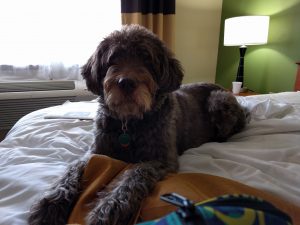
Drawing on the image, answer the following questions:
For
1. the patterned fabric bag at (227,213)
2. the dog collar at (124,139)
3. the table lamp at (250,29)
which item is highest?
the table lamp at (250,29)

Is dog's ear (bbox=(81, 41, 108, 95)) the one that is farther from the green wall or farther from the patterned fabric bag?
the green wall

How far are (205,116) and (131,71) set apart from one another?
2.49ft

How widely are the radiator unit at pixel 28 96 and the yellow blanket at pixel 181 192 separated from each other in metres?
1.99

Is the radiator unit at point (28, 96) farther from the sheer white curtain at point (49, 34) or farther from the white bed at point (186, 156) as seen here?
the white bed at point (186, 156)

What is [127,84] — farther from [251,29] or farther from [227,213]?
[251,29]

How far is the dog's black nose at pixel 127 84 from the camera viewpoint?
1188 millimetres

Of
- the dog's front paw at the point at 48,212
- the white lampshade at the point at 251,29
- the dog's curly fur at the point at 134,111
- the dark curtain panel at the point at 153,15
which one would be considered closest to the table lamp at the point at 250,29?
the white lampshade at the point at 251,29

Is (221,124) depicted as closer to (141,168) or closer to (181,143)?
(181,143)

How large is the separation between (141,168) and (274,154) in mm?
582

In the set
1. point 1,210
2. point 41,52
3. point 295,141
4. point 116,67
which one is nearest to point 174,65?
point 116,67

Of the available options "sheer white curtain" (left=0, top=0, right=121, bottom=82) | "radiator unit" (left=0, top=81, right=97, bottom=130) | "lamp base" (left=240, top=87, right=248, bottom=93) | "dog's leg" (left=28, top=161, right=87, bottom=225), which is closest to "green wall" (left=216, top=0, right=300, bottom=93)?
"lamp base" (left=240, top=87, right=248, bottom=93)

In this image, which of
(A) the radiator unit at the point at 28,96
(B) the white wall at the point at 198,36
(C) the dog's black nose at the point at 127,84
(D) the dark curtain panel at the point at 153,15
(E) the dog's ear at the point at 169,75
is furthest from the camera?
(B) the white wall at the point at 198,36

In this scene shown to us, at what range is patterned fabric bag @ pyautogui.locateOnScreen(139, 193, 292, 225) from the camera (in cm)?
52

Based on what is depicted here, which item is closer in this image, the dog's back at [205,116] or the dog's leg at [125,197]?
the dog's leg at [125,197]
